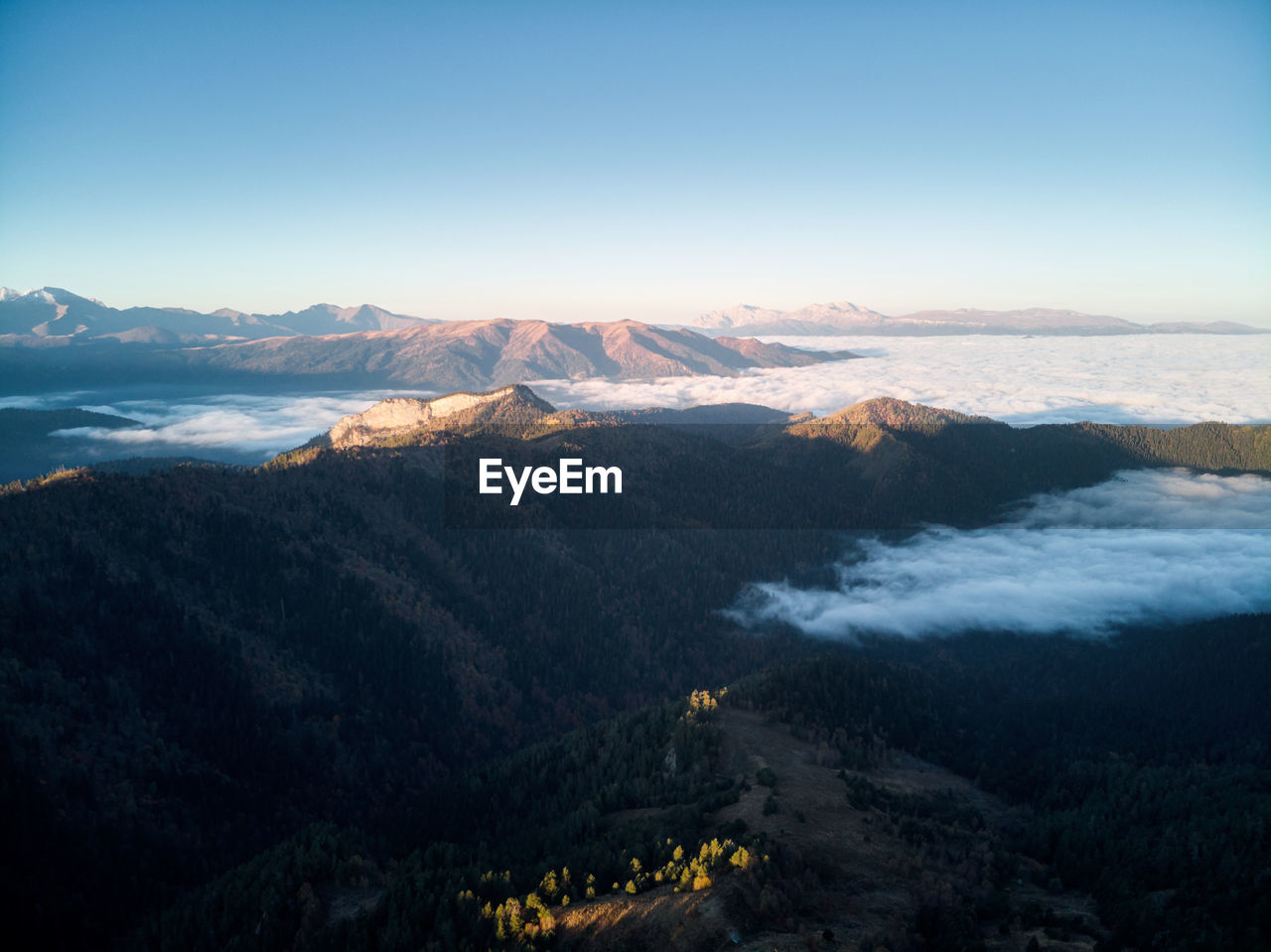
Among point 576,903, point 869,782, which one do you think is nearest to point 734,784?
point 869,782

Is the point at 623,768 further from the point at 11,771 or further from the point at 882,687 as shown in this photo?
the point at 11,771

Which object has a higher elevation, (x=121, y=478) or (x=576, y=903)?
(x=121, y=478)

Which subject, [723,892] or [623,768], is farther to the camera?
[623,768]

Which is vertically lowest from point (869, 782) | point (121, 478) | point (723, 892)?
point (869, 782)

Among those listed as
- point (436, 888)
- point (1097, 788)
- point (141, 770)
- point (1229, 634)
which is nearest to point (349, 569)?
point (141, 770)

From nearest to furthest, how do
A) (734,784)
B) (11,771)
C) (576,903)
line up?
(576,903)
(734,784)
(11,771)

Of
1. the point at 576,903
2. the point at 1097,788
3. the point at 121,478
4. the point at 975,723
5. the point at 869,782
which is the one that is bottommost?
the point at 975,723

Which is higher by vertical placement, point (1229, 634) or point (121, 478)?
point (121, 478)

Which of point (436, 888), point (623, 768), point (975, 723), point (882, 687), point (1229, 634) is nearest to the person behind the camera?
point (436, 888)

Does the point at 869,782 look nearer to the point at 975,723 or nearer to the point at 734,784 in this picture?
the point at 734,784
